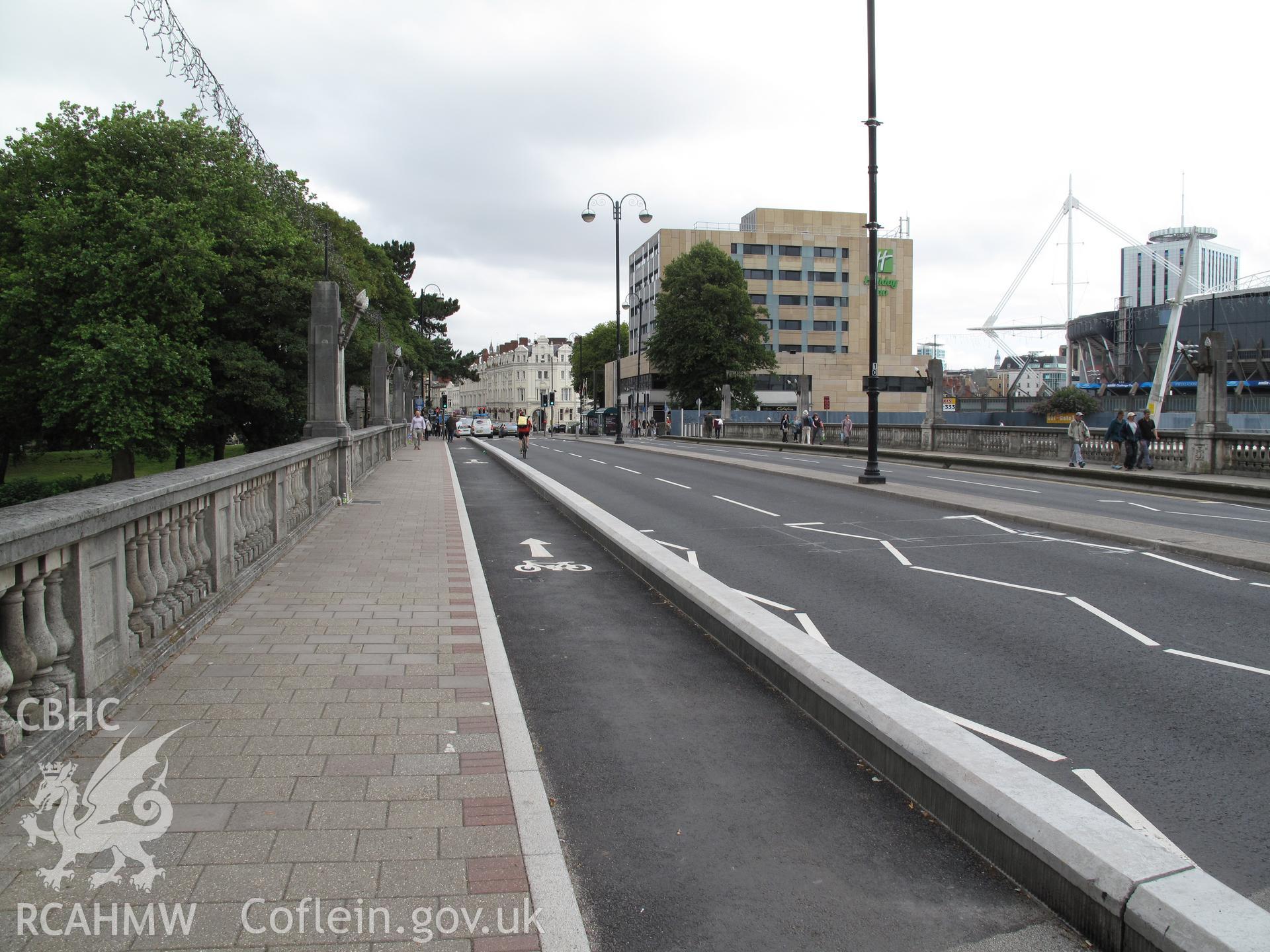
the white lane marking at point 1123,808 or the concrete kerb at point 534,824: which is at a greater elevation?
the concrete kerb at point 534,824

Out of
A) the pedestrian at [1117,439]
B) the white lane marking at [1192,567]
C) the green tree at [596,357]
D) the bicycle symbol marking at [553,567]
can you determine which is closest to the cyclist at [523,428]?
the pedestrian at [1117,439]

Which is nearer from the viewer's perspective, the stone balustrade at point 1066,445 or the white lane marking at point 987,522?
the white lane marking at point 987,522

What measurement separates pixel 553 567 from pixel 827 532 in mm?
4671

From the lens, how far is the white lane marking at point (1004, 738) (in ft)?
15.6

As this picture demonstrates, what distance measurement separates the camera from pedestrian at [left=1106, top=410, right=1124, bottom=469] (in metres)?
25.6

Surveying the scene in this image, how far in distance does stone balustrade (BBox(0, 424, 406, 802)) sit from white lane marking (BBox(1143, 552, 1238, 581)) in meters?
9.70

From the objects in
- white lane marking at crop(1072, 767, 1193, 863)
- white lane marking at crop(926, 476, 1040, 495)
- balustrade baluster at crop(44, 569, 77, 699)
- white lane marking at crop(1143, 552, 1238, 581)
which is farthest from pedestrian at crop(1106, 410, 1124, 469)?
balustrade baluster at crop(44, 569, 77, 699)

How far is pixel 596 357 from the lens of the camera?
13412 centimetres

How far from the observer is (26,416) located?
3491 cm

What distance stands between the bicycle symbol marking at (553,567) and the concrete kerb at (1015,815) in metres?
4.37

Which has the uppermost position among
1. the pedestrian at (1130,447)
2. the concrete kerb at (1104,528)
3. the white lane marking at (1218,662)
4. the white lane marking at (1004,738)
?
the pedestrian at (1130,447)

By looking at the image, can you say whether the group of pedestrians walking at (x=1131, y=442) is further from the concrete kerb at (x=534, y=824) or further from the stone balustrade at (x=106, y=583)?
the concrete kerb at (x=534, y=824)

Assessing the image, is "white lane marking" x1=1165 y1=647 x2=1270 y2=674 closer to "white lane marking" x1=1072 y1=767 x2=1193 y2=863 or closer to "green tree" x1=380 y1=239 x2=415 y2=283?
"white lane marking" x1=1072 y1=767 x2=1193 y2=863

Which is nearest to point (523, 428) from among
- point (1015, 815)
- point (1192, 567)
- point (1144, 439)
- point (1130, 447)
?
point (1130, 447)
